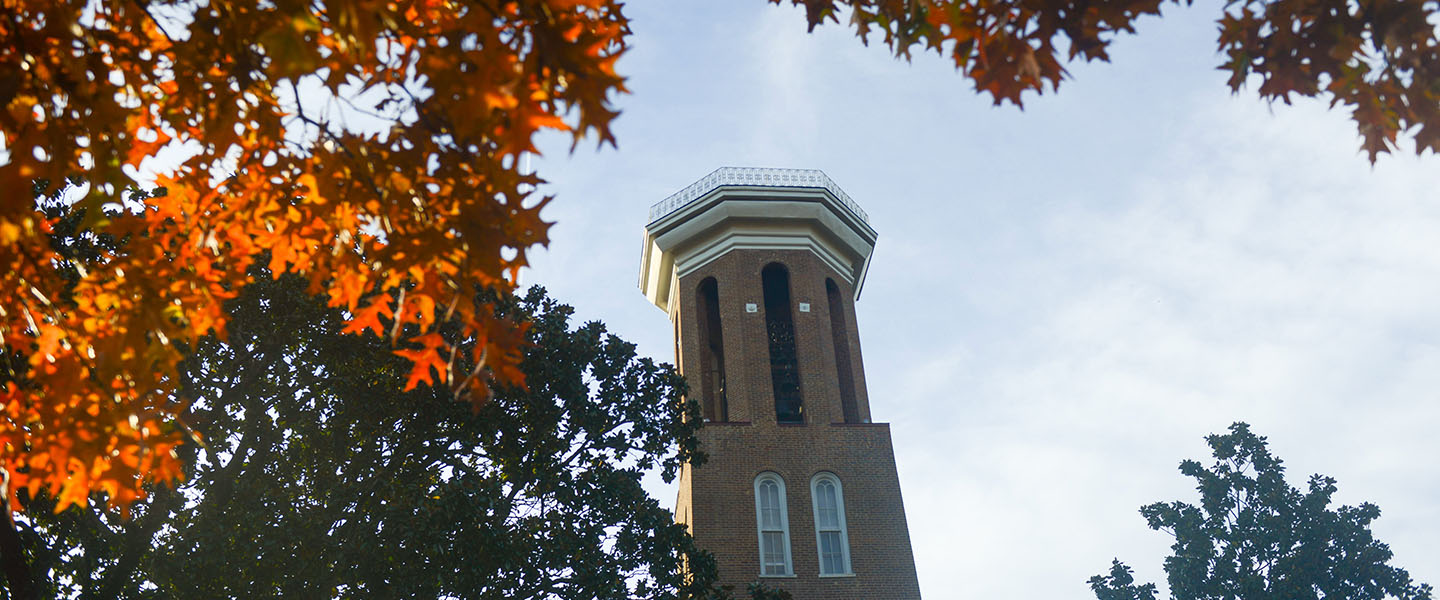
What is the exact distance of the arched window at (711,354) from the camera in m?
30.6

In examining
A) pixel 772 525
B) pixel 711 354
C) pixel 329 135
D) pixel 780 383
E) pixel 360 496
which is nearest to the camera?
pixel 329 135

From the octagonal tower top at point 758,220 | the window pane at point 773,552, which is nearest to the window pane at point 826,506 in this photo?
the window pane at point 773,552

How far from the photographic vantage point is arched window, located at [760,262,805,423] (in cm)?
3028

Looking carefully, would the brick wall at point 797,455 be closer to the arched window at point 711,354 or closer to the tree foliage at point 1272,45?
the arched window at point 711,354

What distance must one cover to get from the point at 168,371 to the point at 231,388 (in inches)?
414

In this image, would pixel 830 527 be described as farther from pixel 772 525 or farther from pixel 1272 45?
pixel 1272 45

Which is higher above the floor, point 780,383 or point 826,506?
point 780,383

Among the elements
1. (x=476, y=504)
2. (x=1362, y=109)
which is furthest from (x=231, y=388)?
(x=1362, y=109)

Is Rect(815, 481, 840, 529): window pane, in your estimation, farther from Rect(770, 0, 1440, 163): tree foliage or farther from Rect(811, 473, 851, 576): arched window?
Rect(770, 0, 1440, 163): tree foliage

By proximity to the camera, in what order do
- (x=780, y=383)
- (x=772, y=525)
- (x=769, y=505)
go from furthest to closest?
(x=780, y=383) → (x=769, y=505) → (x=772, y=525)

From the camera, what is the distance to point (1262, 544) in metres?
31.3

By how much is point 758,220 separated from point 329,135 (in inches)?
1104

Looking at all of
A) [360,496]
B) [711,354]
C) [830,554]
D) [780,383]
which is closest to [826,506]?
[830,554]

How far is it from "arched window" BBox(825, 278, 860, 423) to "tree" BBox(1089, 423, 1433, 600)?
915 centimetres
